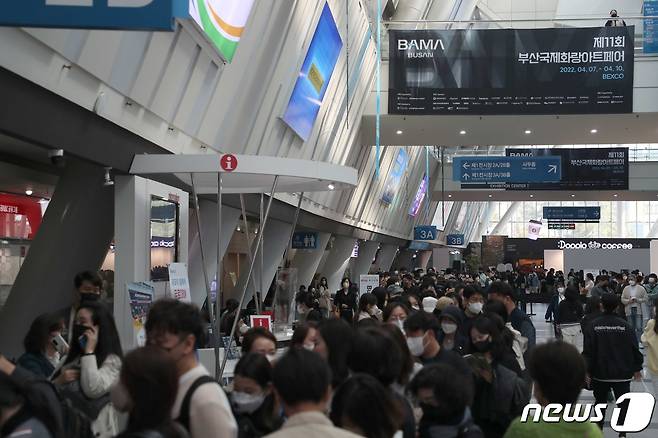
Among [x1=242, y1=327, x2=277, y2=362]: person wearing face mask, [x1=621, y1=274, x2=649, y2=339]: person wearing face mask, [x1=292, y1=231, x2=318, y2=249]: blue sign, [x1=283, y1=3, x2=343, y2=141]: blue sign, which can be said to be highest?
[x1=283, y1=3, x2=343, y2=141]: blue sign

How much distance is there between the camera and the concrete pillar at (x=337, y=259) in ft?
109

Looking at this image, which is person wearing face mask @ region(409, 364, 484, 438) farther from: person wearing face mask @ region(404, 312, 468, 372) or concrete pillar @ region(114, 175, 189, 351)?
concrete pillar @ region(114, 175, 189, 351)

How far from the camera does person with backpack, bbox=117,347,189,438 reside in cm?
307

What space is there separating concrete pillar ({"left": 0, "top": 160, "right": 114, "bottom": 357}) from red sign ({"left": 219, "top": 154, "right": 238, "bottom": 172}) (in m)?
1.91

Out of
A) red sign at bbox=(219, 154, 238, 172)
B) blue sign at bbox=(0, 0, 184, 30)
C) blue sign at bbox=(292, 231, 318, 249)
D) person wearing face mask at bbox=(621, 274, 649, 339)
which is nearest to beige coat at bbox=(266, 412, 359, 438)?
blue sign at bbox=(0, 0, 184, 30)

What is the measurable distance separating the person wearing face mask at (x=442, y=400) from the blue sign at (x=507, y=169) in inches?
1009

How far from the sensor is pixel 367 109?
23.4 metres

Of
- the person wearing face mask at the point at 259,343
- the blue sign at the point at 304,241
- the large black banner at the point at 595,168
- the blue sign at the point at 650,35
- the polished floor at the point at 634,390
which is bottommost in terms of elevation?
the polished floor at the point at 634,390

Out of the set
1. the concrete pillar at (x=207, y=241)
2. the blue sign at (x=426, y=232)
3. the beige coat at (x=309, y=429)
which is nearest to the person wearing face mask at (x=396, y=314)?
the beige coat at (x=309, y=429)

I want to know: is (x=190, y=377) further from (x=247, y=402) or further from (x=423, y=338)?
(x=423, y=338)

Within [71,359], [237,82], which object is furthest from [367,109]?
[71,359]

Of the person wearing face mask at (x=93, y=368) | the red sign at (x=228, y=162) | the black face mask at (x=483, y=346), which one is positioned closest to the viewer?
the person wearing face mask at (x=93, y=368)

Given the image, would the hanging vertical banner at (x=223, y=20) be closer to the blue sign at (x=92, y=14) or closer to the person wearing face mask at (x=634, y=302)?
the blue sign at (x=92, y=14)

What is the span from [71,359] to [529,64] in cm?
1611
